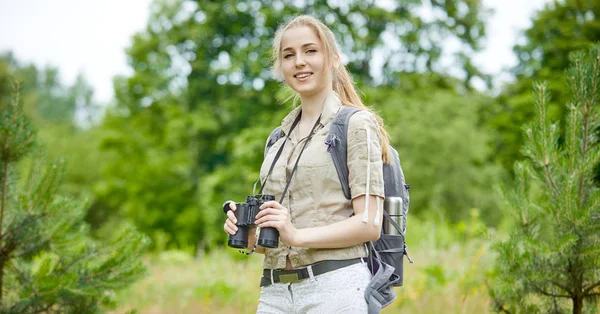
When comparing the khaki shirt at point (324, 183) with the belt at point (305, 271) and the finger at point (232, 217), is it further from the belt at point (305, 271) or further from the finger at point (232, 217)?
the finger at point (232, 217)

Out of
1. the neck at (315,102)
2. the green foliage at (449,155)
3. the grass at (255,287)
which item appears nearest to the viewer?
the neck at (315,102)

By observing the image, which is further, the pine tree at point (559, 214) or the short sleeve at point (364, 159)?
the pine tree at point (559, 214)

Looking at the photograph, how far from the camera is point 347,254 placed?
204 centimetres

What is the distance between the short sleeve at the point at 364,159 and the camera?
1982 millimetres

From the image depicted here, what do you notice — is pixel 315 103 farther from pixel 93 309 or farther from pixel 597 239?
pixel 93 309

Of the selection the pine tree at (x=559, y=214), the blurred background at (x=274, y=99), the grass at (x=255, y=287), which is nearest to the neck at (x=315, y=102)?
the pine tree at (x=559, y=214)

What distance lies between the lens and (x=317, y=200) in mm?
2076

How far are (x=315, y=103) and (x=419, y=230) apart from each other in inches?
350

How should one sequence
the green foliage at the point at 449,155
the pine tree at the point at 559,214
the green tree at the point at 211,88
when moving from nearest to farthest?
the pine tree at the point at 559,214 → the green tree at the point at 211,88 → the green foliage at the point at 449,155

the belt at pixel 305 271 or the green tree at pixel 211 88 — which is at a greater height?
the green tree at pixel 211 88

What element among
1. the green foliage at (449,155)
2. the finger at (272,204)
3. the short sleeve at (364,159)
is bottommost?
the finger at (272,204)

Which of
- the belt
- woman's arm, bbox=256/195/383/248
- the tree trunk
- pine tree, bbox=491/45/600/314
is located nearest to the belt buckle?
the belt

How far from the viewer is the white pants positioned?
78.0 inches

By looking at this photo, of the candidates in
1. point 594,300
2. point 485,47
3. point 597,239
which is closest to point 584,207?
point 597,239
